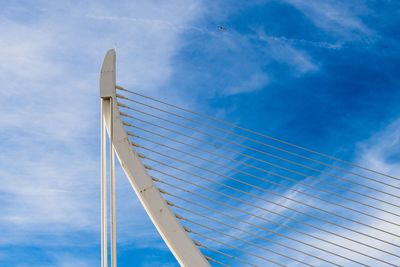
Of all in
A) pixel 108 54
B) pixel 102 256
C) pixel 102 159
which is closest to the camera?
pixel 102 256

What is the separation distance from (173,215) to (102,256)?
1985mm

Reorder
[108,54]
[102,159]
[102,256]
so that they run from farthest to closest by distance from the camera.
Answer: [108,54]
[102,159]
[102,256]

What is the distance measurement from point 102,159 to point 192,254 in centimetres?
335

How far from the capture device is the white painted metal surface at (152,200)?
13445 mm

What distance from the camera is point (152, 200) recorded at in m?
13.8

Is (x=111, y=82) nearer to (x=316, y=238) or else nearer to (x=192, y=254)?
(x=192, y=254)

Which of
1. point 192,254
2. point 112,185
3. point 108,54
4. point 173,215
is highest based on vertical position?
point 108,54

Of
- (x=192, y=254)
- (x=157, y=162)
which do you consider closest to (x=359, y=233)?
(x=192, y=254)

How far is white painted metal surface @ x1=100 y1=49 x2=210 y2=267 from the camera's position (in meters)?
13.4

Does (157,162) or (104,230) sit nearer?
(104,230)

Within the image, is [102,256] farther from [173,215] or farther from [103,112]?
[103,112]

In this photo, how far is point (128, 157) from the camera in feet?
46.7

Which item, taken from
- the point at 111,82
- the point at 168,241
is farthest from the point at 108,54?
the point at 168,241

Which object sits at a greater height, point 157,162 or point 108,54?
point 108,54
